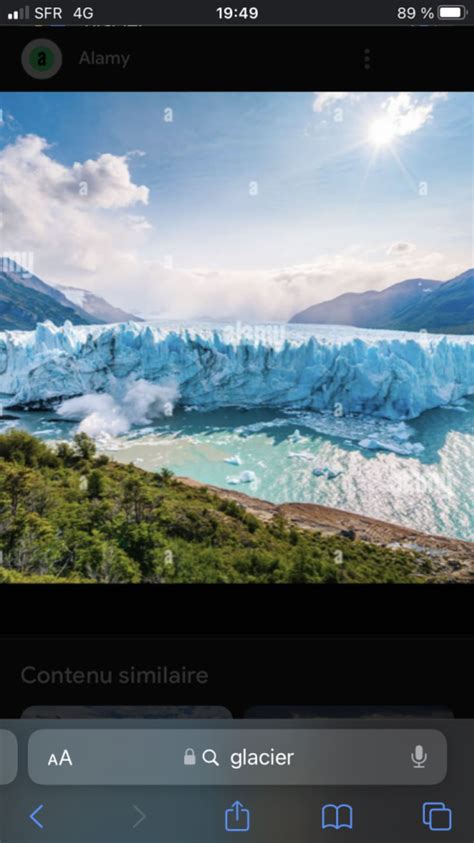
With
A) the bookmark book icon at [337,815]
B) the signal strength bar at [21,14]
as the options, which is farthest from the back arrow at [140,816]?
the signal strength bar at [21,14]

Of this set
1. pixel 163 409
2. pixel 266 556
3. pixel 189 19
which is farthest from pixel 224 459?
pixel 189 19

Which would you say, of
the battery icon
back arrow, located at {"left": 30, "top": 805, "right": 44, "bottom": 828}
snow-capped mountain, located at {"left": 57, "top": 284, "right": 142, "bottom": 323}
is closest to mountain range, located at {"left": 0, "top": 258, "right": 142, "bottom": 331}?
snow-capped mountain, located at {"left": 57, "top": 284, "right": 142, "bottom": 323}

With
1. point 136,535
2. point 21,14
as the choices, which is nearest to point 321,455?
point 136,535

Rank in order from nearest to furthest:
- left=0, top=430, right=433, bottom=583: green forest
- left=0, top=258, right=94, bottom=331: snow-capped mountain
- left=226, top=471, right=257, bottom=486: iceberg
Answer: left=0, top=430, right=433, bottom=583: green forest < left=0, top=258, right=94, bottom=331: snow-capped mountain < left=226, top=471, right=257, bottom=486: iceberg

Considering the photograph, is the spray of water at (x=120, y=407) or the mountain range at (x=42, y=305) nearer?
the mountain range at (x=42, y=305)

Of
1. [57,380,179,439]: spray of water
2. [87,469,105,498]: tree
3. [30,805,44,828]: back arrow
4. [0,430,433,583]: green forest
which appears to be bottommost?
[30,805,44,828]: back arrow

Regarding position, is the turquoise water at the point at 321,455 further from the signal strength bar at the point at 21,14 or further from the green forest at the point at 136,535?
the signal strength bar at the point at 21,14

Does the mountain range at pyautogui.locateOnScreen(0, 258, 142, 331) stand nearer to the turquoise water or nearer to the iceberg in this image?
the turquoise water
